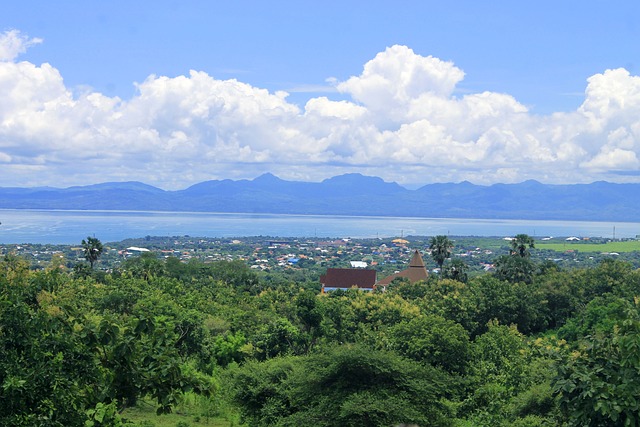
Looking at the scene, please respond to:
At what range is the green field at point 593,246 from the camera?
438 feet

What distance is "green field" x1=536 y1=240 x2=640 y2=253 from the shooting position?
438 feet

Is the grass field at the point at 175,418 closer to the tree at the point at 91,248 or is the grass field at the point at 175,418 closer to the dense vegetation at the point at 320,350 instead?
the dense vegetation at the point at 320,350

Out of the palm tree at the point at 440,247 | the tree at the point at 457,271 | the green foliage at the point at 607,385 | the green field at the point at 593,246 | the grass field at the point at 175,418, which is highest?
the palm tree at the point at 440,247

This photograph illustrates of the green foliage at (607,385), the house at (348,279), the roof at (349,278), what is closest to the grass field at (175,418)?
the green foliage at (607,385)

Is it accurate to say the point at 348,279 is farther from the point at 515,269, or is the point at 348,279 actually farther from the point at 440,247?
the point at 515,269

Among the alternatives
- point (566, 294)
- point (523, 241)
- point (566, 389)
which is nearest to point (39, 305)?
point (566, 389)

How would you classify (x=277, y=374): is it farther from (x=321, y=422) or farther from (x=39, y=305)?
(x=39, y=305)

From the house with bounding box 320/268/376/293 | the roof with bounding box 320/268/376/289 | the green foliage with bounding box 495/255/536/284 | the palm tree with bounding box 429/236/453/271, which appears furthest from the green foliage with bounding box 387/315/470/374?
the roof with bounding box 320/268/376/289

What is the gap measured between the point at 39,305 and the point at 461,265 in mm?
40810

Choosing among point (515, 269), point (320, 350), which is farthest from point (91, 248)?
point (320, 350)

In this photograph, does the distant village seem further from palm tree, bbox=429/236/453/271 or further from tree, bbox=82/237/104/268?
tree, bbox=82/237/104/268

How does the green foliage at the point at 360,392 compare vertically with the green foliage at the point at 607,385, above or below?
below

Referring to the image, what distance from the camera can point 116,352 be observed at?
304 inches

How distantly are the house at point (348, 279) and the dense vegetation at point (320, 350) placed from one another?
29.4 feet
